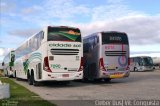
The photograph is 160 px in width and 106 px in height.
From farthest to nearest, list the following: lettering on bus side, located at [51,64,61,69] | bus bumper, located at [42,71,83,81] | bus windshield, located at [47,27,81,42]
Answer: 1. bus windshield, located at [47,27,81,42]
2. lettering on bus side, located at [51,64,61,69]
3. bus bumper, located at [42,71,83,81]

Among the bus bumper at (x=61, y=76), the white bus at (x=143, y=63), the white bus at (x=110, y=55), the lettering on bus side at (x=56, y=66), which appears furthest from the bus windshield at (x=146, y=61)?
the lettering on bus side at (x=56, y=66)

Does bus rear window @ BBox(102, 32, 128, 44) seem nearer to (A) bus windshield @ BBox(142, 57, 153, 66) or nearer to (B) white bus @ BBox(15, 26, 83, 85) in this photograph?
(B) white bus @ BBox(15, 26, 83, 85)

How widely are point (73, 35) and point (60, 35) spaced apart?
82 centimetres

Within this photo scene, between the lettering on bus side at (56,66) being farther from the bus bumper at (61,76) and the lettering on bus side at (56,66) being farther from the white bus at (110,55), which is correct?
the white bus at (110,55)

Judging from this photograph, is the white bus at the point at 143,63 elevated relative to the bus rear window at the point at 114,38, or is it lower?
lower

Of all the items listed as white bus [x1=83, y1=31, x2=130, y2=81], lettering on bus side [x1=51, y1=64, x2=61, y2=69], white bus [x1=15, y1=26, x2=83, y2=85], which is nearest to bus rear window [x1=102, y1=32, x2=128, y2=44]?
white bus [x1=83, y1=31, x2=130, y2=81]

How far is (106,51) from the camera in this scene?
24984mm

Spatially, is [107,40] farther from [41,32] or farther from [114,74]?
[41,32]

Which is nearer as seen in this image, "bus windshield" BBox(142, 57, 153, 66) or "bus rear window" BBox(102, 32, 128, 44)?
"bus rear window" BBox(102, 32, 128, 44)

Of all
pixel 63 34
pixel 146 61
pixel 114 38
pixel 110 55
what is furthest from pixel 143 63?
pixel 63 34

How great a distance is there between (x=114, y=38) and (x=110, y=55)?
1.15m

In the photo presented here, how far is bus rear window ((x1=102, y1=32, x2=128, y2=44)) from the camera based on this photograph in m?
25.0

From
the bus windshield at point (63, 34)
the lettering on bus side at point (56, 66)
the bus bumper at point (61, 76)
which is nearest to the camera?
the bus bumper at point (61, 76)

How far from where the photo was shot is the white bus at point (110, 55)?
81.7ft
